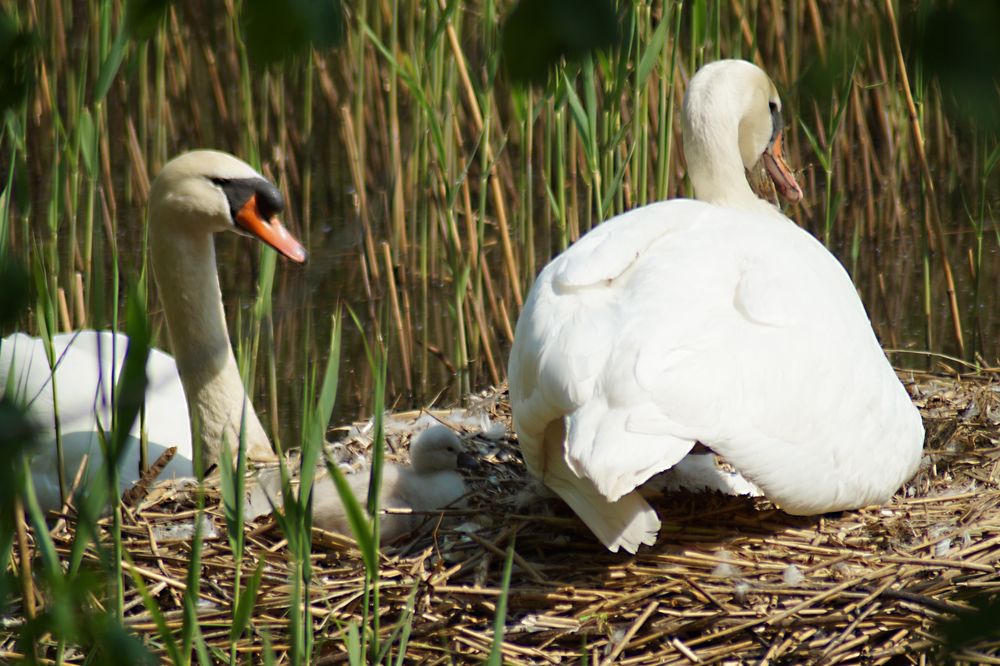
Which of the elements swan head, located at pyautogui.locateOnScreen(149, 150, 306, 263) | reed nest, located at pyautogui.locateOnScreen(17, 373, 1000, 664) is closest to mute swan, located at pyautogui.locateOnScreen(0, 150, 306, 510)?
swan head, located at pyautogui.locateOnScreen(149, 150, 306, 263)

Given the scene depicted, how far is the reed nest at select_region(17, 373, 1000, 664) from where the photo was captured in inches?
101

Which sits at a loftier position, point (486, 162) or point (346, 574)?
point (486, 162)

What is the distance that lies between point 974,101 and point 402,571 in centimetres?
226

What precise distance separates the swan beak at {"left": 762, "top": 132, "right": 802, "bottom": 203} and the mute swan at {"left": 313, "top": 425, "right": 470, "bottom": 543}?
1357mm

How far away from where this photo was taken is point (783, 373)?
8.30 ft

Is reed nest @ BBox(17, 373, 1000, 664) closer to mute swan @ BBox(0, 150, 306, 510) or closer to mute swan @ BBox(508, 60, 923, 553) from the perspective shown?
mute swan @ BBox(508, 60, 923, 553)

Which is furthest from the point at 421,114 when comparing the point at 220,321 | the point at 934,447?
the point at 934,447

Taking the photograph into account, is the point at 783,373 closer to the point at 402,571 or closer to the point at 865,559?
the point at 865,559

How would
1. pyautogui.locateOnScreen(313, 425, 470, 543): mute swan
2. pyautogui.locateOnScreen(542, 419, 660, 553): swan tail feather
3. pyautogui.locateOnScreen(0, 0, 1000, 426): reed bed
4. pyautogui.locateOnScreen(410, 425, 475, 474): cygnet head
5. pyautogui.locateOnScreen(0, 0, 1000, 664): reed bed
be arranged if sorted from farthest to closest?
1. pyautogui.locateOnScreen(0, 0, 1000, 426): reed bed
2. pyautogui.locateOnScreen(410, 425, 475, 474): cygnet head
3. pyautogui.locateOnScreen(313, 425, 470, 543): mute swan
4. pyautogui.locateOnScreen(542, 419, 660, 553): swan tail feather
5. pyautogui.locateOnScreen(0, 0, 1000, 664): reed bed

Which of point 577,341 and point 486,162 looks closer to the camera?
point 577,341

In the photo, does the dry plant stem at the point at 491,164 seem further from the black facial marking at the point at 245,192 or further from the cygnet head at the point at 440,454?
the cygnet head at the point at 440,454

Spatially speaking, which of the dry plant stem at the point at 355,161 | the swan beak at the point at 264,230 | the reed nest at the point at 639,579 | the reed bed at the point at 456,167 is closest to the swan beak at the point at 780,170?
the reed bed at the point at 456,167

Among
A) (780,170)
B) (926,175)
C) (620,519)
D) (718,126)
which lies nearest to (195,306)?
(718,126)

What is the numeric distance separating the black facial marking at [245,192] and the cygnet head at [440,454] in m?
0.85
